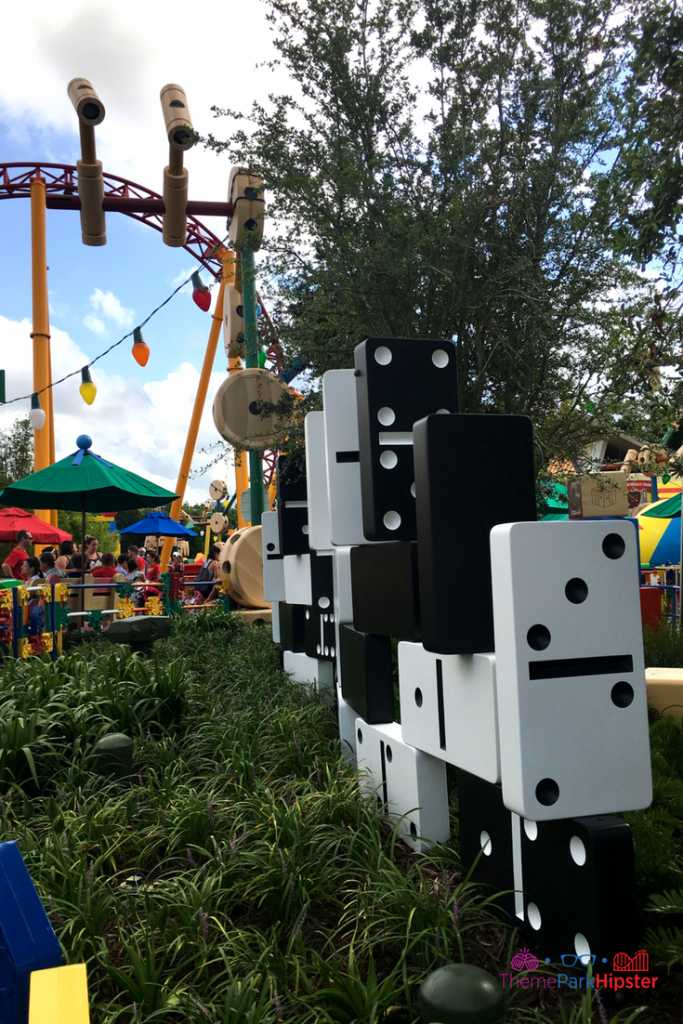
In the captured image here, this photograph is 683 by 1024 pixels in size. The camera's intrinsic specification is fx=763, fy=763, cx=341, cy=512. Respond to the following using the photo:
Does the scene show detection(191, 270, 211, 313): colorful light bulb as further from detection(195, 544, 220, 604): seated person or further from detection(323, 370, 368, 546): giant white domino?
detection(323, 370, 368, 546): giant white domino

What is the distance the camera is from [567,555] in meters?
1.91

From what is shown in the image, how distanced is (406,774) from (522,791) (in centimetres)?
97

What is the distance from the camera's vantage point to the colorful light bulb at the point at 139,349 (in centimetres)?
1309

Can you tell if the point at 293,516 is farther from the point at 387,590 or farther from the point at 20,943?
the point at 20,943

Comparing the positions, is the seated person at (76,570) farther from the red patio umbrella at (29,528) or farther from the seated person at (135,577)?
the red patio umbrella at (29,528)

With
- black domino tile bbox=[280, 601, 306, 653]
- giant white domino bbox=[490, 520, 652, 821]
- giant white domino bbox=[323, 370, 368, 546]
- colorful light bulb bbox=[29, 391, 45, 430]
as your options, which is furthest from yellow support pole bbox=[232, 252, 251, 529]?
giant white domino bbox=[490, 520, 652, 821]

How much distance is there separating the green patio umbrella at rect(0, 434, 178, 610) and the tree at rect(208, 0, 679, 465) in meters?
3.66

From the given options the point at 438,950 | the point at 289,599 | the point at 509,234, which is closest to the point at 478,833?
the point at 438,950

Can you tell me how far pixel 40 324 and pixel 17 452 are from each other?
50.1 feet

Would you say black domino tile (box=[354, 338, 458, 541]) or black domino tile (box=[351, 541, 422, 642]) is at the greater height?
black domino tile (box=[354, 338, 458, 541])

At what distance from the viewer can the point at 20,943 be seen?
0.93 metres

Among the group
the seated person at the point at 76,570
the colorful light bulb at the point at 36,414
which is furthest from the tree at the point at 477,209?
the colorful light bulb at the point at 36,414

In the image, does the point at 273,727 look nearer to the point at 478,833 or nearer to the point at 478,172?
the point at 478,833

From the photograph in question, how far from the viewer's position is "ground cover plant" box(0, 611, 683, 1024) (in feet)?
5.91
